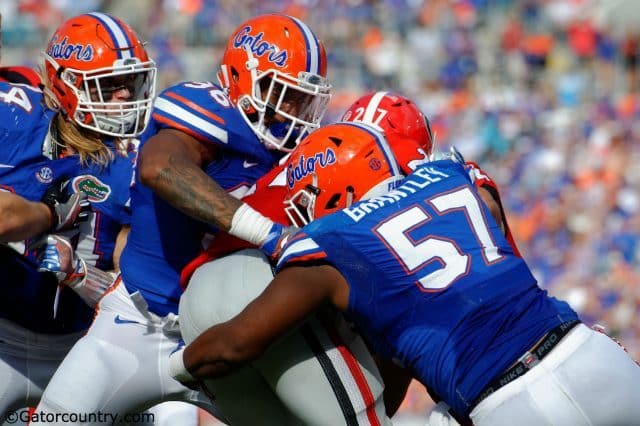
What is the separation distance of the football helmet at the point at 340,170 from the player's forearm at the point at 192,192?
9.3 inches

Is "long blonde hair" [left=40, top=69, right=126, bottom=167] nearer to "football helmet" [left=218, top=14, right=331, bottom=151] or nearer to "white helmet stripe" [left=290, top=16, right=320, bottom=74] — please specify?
"football helmet" [left=218, top=14, right=331, bottom=151]

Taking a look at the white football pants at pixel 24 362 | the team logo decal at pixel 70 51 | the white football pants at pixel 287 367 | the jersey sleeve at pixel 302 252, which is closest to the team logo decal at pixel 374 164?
the jersey sleeve at pixel 302 252

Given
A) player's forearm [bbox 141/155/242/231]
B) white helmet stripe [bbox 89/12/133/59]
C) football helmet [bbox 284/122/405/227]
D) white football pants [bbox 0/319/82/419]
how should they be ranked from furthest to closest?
1. white helmet stripe [bbox 89/12/133/59]
2. white football pants [bbox 0/319/82/419]
3. player's forearm [bbox 141/155/242/231]
4. football helmet [bbox 284/122/405/227]

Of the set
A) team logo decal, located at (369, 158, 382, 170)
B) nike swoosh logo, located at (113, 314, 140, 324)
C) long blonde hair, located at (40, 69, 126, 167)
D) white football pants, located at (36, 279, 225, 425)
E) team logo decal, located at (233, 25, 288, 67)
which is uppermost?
team logo decal, located at (233, 25, 288, 67)

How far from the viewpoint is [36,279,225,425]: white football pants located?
3.67 meters

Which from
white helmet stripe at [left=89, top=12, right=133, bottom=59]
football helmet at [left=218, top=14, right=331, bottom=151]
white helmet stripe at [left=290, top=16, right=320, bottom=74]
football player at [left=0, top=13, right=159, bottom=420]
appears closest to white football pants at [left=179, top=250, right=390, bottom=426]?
football helmet at [left=218, top=14, right=331, bottom=151]

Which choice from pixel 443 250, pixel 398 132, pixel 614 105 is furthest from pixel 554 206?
pixel 443 250

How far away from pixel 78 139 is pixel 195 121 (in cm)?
74

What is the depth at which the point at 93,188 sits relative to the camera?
13.1ft

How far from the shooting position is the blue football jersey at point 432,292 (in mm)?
2920

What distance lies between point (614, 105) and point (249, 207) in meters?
10.3

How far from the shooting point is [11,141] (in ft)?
12.8

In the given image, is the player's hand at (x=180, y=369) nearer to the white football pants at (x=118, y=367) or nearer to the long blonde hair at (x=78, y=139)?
the white football pants at (x=118, y=367)

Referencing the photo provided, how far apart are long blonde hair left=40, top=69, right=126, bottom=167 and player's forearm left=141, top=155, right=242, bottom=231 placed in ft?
2.25
